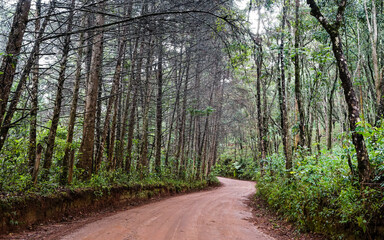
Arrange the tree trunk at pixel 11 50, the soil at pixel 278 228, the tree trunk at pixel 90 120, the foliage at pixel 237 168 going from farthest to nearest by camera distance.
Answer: the foliage at pixel 237 168 → the tree trunk at pixel 90 120 → the soil at pixel 278 228 → the tree trunk at pixel 11 50

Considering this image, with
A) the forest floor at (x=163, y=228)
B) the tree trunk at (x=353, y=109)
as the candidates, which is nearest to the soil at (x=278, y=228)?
the forest floor at (x=163, y=228)

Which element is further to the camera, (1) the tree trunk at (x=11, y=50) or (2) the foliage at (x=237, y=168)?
(2) the foliage at (x=237, y=168)

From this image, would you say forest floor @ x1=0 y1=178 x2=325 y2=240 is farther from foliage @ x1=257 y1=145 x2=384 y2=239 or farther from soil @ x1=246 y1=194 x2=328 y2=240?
foliage @ x1=257 y1=145 x2=384 y2=239

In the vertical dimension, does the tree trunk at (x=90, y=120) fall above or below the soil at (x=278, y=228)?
above

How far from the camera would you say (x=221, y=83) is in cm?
2388

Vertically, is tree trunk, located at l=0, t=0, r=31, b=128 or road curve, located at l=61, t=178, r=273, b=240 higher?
tree trunk, located at l=0, t=0, r=31, b=128

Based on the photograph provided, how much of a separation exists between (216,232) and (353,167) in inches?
141

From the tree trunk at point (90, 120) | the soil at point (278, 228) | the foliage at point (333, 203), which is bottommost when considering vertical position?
the soil at point (278, 228)

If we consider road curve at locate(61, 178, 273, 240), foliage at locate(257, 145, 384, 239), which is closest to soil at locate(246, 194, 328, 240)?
foliage at locate(257, 145, 384, 239)

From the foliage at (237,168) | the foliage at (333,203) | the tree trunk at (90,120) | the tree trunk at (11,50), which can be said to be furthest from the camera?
the foliage at (237,168)

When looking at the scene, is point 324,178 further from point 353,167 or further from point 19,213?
point 19,213

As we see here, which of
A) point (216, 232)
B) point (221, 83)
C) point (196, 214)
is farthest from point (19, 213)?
point (221, 83)

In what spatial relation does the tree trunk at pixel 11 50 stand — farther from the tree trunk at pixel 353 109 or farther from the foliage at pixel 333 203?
the foliage at pixel 333 203

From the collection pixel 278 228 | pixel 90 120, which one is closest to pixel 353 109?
pixel 278 228
